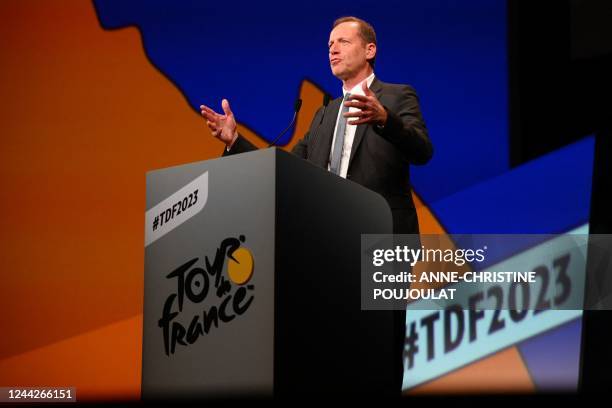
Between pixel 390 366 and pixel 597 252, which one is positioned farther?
pixel 597 252

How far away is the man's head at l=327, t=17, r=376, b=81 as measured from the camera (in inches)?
82.7

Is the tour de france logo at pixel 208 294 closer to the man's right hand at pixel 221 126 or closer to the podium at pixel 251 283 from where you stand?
the podium at pixel 251 283

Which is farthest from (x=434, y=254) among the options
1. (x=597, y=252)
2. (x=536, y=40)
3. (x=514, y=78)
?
(x=536, y=40)

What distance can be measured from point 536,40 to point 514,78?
0.70 ft

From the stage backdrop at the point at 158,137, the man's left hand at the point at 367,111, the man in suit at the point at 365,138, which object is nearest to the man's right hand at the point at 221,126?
the man in suit at the point at 365,138

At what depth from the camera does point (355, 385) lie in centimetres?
146

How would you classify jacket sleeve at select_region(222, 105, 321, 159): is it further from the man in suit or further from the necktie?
the necktie

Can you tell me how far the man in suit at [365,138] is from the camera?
1808 mm

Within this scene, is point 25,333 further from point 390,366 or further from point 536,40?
point 536,40

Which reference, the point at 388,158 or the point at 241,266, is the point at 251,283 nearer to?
the point at 241,266

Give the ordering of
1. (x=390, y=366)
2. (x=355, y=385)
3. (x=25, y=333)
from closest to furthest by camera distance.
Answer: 1. (x=355, y=385)
2. (x=390, y=366)
3. (x=25, y=333)

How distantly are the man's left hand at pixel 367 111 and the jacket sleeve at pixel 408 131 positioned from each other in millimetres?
31

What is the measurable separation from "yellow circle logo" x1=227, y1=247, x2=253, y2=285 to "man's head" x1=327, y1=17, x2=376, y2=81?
1013 mm

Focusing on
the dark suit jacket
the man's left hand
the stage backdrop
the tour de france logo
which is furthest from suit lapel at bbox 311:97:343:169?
the stage backdrop
